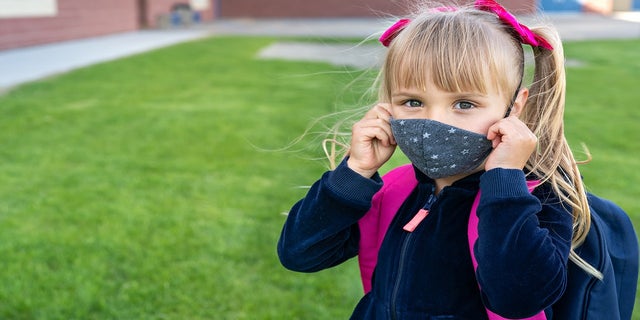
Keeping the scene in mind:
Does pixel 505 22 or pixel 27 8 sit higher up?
pixel 505 22

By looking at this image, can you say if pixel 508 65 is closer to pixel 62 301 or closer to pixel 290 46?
pixel 62 301

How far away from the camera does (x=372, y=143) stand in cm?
173

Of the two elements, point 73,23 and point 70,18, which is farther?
point 73,23

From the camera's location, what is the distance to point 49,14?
634 inches

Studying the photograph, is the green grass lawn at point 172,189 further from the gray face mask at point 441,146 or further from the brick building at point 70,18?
the brick building at point 70,18

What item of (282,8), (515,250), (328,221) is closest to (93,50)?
(328,221)

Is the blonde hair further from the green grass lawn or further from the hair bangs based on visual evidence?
the green grass lawn

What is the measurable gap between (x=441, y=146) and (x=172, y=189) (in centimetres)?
Answer: 372

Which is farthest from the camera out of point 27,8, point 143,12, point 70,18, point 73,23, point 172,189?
point 143,12

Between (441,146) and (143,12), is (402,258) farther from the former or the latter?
(143,12)

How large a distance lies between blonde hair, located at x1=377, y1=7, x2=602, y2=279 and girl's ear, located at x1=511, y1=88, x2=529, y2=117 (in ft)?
0.06

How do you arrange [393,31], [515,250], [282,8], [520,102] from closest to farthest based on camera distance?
[515,250] → [520,102] → [393,31] → [282,8]

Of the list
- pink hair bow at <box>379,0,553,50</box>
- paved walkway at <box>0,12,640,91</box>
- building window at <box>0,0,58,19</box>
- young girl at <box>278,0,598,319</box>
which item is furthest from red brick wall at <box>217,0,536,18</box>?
young girl at <box>278,0,598,319</box>

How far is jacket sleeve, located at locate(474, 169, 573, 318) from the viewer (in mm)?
1401
